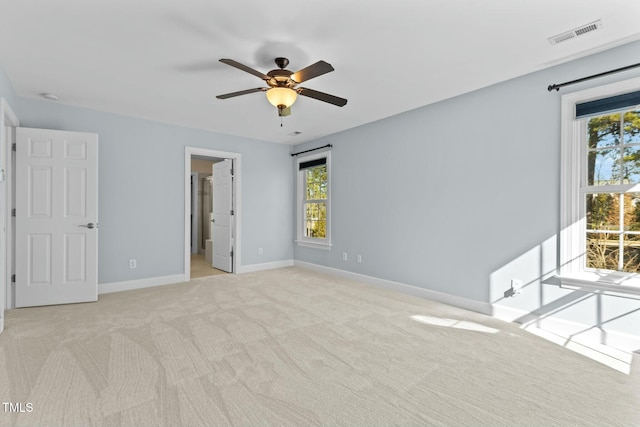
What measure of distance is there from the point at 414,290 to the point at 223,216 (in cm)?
369

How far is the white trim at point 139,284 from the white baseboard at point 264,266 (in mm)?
1039

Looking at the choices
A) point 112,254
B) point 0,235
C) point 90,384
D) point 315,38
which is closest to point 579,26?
point 315,38

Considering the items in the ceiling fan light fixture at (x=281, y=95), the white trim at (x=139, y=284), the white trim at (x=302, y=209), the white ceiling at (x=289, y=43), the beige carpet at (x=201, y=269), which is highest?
the white ceiling at (x=289, y=43)

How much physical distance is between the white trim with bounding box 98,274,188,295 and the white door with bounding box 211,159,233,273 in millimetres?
1007

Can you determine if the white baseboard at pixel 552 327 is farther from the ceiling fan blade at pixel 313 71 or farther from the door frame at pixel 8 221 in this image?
the door frame at pixel 8 221

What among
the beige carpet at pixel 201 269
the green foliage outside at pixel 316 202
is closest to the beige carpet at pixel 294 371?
the beige carpet at pixel 201 269

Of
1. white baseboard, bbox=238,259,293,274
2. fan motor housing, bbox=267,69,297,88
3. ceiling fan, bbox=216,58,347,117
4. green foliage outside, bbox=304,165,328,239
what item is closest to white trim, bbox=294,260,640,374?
green foliage outside, bbox=304,165,328,239

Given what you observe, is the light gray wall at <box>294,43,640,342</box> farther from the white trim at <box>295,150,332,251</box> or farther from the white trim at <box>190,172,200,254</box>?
the white trim at <box>190,172,200,254</box>

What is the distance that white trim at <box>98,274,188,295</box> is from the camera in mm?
4258

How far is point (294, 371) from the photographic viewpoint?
2.17 meters

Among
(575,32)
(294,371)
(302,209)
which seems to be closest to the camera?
(294,371)

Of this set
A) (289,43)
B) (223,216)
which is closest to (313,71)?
(289,43)

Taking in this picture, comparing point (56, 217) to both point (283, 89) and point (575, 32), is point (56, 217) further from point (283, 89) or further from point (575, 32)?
point (575, 32)

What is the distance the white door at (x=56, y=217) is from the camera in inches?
142
